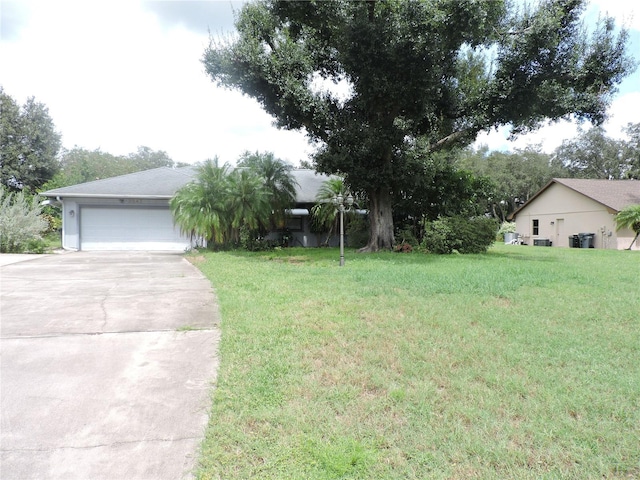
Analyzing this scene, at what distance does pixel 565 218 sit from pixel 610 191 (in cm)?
278

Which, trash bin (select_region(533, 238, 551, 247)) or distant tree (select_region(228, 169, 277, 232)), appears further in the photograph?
trash bin (select_region(533, 238, 551, 247))

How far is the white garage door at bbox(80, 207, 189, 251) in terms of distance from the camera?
54.1 ft

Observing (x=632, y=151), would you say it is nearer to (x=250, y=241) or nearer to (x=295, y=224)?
(x=295, y=224)

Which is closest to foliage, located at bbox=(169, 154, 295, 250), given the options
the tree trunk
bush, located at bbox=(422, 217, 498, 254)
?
the tree trunk

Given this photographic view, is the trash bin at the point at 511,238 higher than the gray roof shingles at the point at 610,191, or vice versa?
the gray roof shingles at the point at 610,191

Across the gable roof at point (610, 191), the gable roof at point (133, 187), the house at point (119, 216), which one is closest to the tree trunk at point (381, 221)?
the house at point (119, 216)

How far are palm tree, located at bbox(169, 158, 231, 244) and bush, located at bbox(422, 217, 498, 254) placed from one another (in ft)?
23.9

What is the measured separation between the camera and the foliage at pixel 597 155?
3569cm

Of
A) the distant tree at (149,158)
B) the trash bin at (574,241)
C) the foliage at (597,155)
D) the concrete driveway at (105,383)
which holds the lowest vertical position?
the concrete driveway at (105,383)

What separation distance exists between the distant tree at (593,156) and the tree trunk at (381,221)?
32.7 meters

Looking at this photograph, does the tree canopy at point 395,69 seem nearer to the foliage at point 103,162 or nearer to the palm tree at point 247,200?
the palm tree at point 247,200

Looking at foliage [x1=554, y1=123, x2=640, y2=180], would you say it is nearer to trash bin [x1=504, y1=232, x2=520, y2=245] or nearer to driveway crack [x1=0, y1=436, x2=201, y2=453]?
trash bin [x1=504, y1=232, x2=520, y2=245]

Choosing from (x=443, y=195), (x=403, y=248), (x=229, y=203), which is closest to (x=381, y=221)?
(x=403, y=248)

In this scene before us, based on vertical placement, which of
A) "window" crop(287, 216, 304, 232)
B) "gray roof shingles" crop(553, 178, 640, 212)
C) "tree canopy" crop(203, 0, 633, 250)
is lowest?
"window" crop(287, 216, 304, 232)
